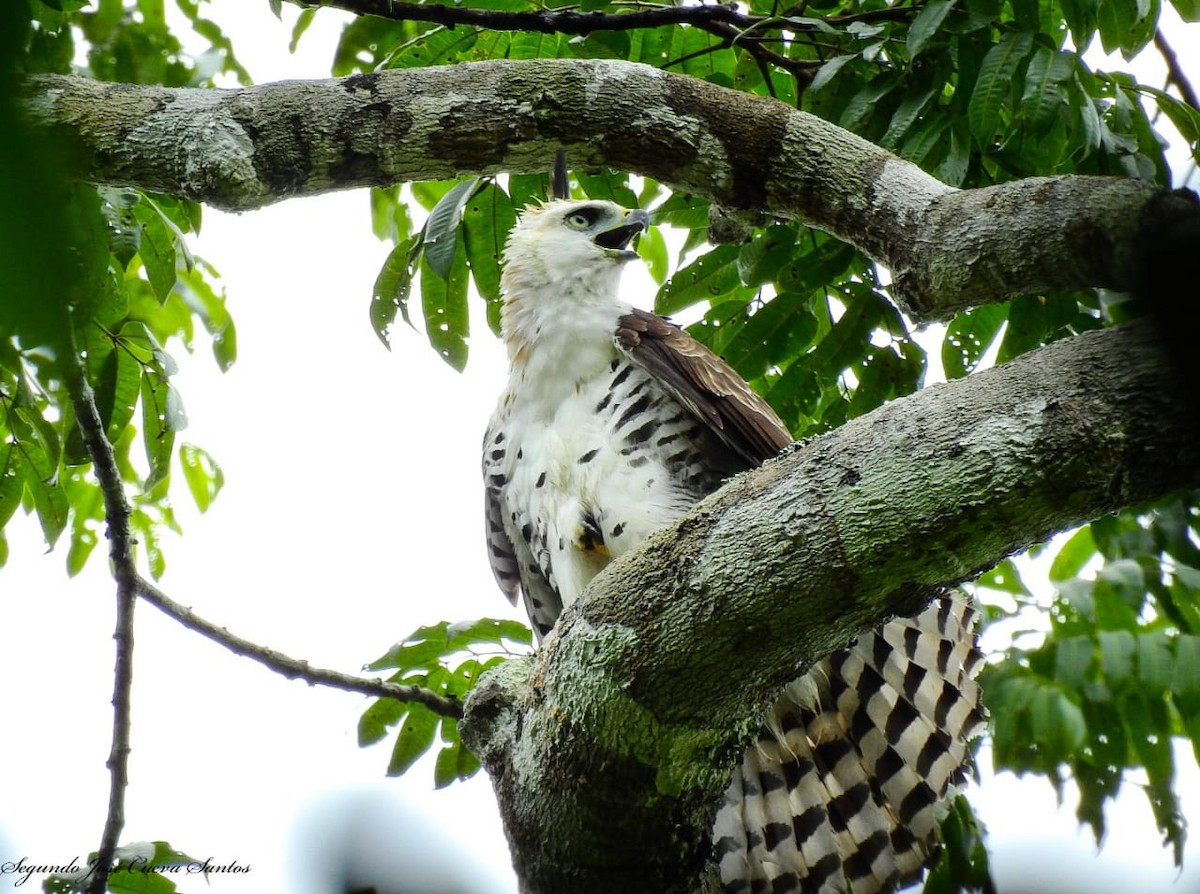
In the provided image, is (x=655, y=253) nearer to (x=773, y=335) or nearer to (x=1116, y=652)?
(x=773, y=335)

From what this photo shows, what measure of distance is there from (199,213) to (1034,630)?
283cm

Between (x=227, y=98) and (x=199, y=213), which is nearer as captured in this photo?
(x=227, y=98)

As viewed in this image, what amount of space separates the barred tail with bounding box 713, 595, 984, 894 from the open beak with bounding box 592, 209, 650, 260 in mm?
1744

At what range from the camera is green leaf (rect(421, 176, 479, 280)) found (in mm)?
3172

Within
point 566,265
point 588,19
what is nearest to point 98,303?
point 588,19

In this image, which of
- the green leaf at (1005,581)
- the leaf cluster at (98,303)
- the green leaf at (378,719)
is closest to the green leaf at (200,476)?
the leaf cluster at (98,303)

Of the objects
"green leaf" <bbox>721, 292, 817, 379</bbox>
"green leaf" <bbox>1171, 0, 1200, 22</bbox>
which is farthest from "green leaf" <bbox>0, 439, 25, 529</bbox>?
"green leaf" <bbox>1171, 0, 1200, 22</bbox>

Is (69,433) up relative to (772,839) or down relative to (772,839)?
up

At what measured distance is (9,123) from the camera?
479 mm

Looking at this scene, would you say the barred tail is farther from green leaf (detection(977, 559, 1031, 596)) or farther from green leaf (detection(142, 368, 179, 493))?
green leaf (detection(142, 368, 179, 493))

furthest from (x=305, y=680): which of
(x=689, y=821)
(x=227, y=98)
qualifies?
(x=227, y=98)

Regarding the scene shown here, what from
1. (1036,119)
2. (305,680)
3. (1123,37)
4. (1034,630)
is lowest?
(1034,630)

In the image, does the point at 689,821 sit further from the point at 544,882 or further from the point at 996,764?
the point at 996,764

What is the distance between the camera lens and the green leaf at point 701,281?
12.6ft
